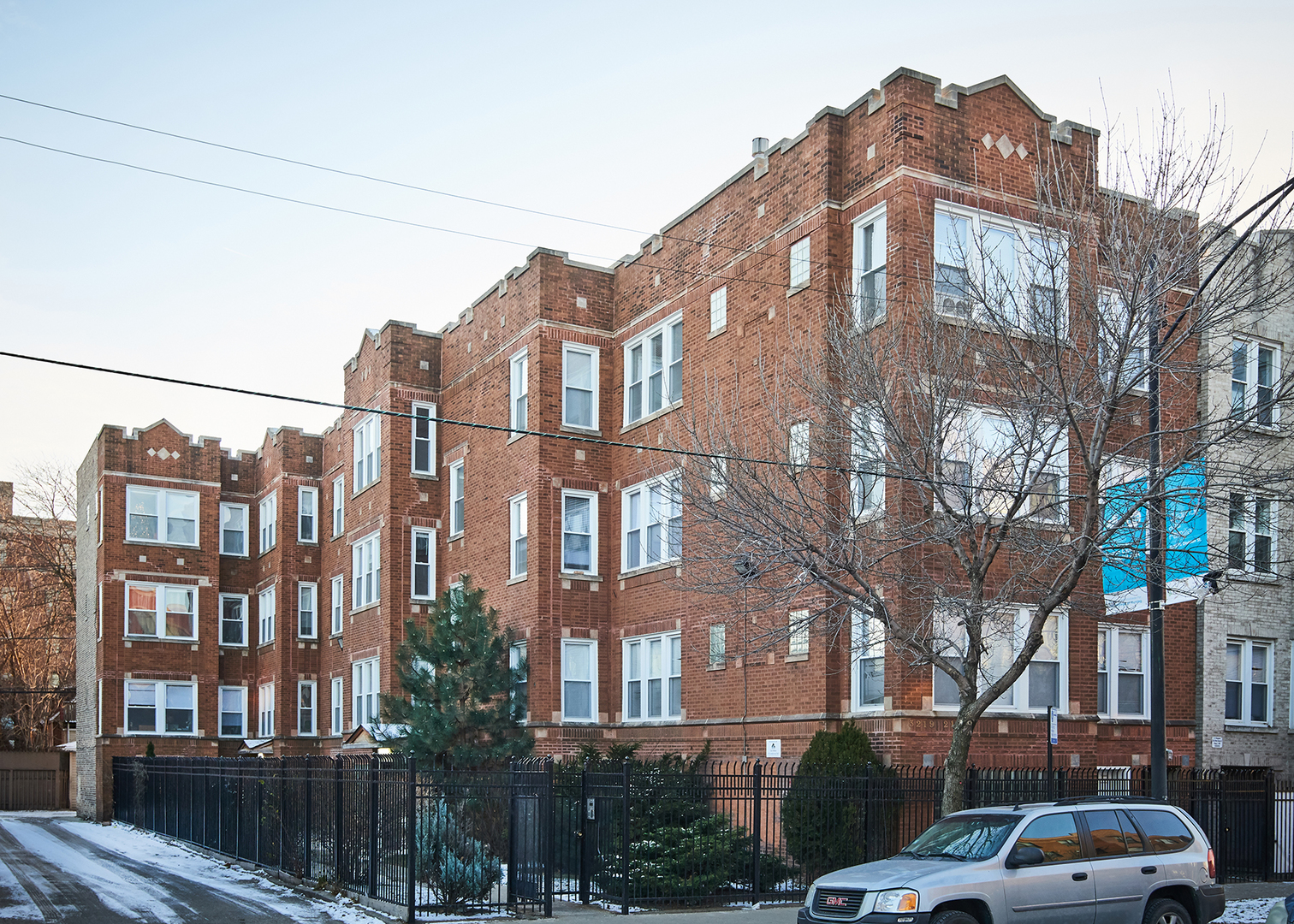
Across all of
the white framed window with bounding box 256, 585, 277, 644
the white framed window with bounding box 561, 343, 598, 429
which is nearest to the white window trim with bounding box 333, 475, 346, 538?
the white framed window with bounding box 256, 585, 277, 644

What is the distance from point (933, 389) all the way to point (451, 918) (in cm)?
863

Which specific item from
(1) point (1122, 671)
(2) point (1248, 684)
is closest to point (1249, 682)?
(2) point (1248, 684)

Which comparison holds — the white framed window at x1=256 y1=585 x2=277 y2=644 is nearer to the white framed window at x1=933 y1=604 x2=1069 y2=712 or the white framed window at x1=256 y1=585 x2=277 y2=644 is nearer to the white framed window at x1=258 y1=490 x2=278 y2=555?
the white framed window at x1=258 y1=490 x2=278 y2=555

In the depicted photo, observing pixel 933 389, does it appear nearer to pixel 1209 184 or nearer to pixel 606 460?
pixel 1209 184

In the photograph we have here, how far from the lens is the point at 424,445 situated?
33.2 m

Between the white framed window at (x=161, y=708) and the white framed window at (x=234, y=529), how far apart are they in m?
5.51

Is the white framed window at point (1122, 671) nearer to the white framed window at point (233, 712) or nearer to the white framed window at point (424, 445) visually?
the white framed window at point (424, 445)

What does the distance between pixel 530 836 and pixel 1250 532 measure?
11.8 metres

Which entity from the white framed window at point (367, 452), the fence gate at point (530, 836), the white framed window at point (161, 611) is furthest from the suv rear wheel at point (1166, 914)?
the white framed window at point (161, 611)

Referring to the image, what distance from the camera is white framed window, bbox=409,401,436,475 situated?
1294 inches

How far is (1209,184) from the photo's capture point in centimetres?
1567

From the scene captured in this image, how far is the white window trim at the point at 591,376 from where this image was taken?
1094 inches

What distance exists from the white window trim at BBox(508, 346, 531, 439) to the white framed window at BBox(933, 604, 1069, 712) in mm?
11335

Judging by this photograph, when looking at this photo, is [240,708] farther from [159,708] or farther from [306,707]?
[159,708]
